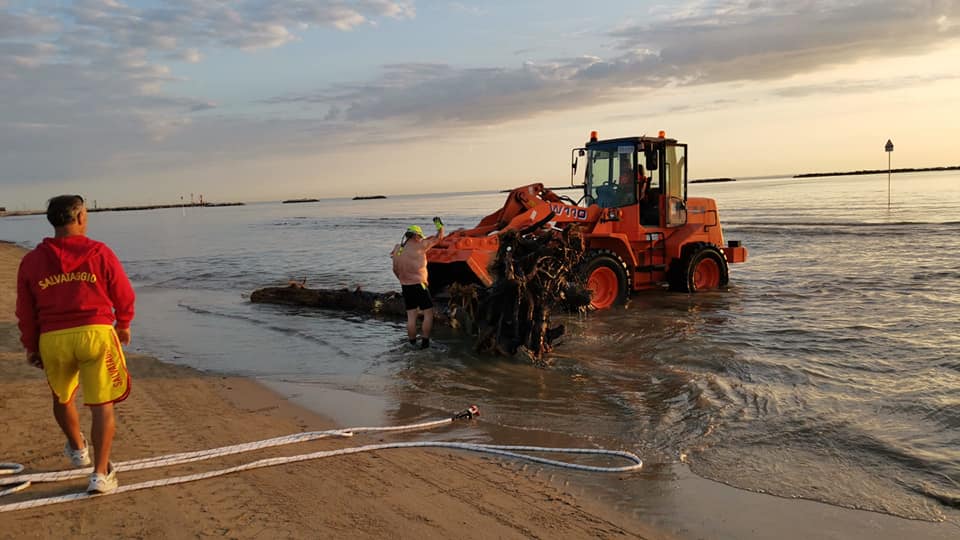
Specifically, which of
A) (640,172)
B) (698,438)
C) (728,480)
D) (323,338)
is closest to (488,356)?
(323,338)

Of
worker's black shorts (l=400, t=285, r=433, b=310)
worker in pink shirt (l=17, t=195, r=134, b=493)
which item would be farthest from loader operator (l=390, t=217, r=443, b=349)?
worker in pink shirt (l=17, t=195, r=134, b=493)

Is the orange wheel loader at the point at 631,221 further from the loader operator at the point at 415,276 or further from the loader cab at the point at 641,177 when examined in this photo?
the loader operator at the point at 415,276

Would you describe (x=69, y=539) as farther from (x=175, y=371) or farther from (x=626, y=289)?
(x=626, y=289)

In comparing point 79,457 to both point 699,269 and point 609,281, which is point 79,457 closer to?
point 609,281

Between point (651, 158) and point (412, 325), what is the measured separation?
229 inches

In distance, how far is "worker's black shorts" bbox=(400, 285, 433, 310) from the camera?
8.49 meters

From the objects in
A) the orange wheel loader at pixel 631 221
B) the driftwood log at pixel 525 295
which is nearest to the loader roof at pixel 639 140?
Answer: the orange wheel loader at pixel 631 221

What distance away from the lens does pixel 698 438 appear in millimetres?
5066

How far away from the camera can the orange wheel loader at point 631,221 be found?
10.9 meters

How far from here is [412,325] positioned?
28.1ft

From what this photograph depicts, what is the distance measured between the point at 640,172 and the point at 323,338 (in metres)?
6.34

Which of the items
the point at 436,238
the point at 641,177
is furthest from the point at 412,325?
the point at 641,177

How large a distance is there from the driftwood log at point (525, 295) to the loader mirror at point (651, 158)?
4121 mm

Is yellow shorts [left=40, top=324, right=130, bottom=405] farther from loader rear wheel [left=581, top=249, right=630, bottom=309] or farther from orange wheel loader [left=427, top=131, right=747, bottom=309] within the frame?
loader rear wheel [left=581, top=249, right=630, bottom=309]
